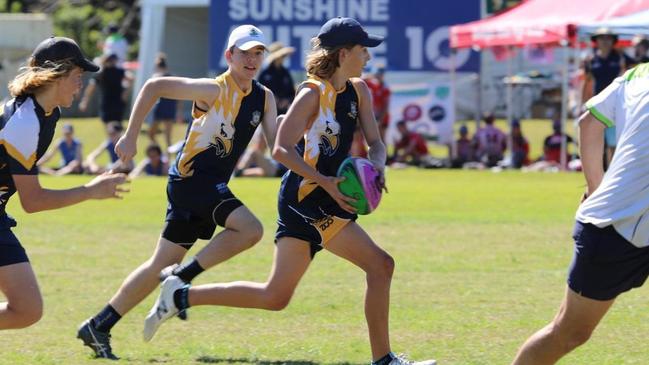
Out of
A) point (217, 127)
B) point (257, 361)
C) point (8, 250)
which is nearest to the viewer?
point (8, 250)

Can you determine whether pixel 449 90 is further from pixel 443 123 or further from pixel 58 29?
pixel 58 29

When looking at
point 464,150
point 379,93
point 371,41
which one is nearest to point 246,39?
point 371,41

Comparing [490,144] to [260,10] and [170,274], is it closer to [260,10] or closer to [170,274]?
[260,10]

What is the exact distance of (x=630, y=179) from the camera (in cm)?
565

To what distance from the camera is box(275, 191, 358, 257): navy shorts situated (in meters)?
7.28

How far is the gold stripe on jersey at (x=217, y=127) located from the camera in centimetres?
783

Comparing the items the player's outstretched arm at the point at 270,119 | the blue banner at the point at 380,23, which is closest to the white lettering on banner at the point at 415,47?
the blue banner at the point at 380,23

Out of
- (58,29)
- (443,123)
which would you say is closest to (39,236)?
(443,123)

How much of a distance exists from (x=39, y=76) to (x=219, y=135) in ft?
4.32

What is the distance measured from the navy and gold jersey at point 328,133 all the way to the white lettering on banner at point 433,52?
19.0 metres

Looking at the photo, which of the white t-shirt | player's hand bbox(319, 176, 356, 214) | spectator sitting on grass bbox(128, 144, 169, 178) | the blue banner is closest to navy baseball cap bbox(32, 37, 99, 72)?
player's hand bbox(319, 176, 356, 214)

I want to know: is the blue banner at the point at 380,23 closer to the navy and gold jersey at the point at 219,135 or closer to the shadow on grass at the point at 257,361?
the navy and gold jersey at the point at 219,135

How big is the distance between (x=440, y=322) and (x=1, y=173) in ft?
11.3

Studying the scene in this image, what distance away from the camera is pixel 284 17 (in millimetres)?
26547
